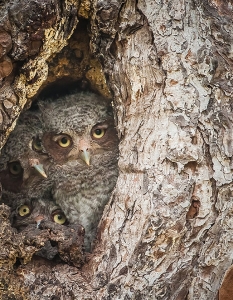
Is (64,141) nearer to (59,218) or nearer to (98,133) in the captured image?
(98,133)

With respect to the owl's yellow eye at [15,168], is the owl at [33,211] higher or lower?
lower

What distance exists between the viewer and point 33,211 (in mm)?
3721

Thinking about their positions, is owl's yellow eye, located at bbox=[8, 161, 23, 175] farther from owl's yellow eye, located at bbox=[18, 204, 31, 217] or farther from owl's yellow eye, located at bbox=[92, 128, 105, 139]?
owl's yellow eye, located at bbox=[92, 128, 105, 139]

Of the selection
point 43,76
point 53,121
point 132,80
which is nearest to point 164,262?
point 132,80

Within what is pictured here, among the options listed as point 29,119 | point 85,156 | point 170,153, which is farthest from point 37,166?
point 170,153

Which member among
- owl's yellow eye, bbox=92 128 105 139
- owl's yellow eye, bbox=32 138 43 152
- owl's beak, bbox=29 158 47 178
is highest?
owl's yellow eye, bbox=92 128 105 139

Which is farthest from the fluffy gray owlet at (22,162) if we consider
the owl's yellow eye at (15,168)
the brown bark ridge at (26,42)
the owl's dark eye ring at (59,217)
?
the brown bark ridge at (26,42)

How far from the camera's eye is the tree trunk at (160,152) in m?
2.76

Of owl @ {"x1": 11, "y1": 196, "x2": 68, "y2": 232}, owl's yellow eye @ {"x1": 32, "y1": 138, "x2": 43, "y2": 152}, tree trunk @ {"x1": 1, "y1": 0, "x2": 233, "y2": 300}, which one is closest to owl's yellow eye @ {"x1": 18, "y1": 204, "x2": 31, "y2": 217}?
owl @ {"x1": 11, "y1": 196, "x2": 68, "y2": 232}

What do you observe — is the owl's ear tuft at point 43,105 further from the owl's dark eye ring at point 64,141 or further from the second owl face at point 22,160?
the owl's dark eye ring at point 64,141

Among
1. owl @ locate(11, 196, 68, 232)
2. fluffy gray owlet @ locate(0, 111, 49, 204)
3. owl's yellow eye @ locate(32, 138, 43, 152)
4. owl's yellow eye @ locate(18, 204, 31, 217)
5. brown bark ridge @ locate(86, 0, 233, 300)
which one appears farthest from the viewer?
owl's yellow eye @ locate(32, 138, 43, 152)

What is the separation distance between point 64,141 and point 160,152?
130 cm

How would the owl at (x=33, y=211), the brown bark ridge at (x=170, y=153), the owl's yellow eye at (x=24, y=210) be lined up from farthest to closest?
the owl's yellow eye at (x=24, y=210), the owl at (x=33, y=211), the brown bark ridge at (x=170, y=153)

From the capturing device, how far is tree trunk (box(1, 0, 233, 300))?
276 centimetres
